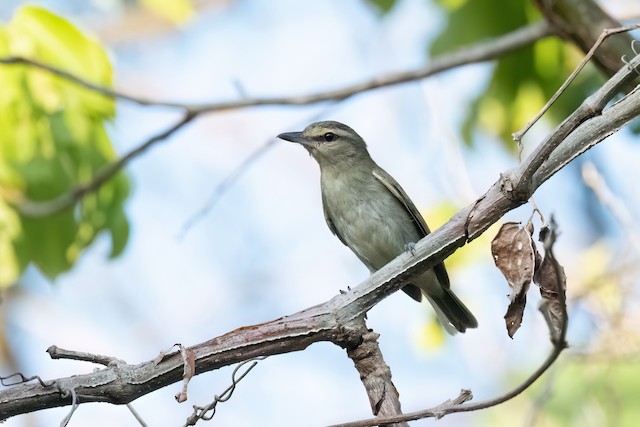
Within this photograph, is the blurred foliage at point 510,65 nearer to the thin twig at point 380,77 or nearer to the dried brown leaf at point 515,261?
the thin twig at point 380,77

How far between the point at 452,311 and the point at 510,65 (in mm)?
1580

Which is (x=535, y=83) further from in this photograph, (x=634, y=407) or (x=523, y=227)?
(x=523, y=227)

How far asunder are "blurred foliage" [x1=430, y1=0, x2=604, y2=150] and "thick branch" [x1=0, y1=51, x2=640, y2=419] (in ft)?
8.37

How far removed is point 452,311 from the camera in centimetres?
551

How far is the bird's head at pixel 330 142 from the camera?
5766 mm

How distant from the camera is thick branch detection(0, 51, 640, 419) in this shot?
260 cm

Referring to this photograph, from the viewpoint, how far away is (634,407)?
6.16 meters

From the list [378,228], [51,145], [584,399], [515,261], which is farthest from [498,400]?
[584,399]

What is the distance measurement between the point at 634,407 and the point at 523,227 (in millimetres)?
4105

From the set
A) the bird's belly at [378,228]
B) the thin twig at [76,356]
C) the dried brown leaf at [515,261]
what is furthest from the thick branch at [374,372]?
the bird's belly at [378,228]

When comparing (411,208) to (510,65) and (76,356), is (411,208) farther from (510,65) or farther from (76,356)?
(76,356)

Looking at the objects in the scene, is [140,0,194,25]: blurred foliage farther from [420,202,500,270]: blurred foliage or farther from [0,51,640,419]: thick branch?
[0,51,640,419]: thick branch

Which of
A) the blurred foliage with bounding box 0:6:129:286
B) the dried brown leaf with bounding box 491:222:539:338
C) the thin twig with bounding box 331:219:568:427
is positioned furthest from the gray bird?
the thin twig with bounding box 331:219:568:427

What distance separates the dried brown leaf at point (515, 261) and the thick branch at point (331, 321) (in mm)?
68
